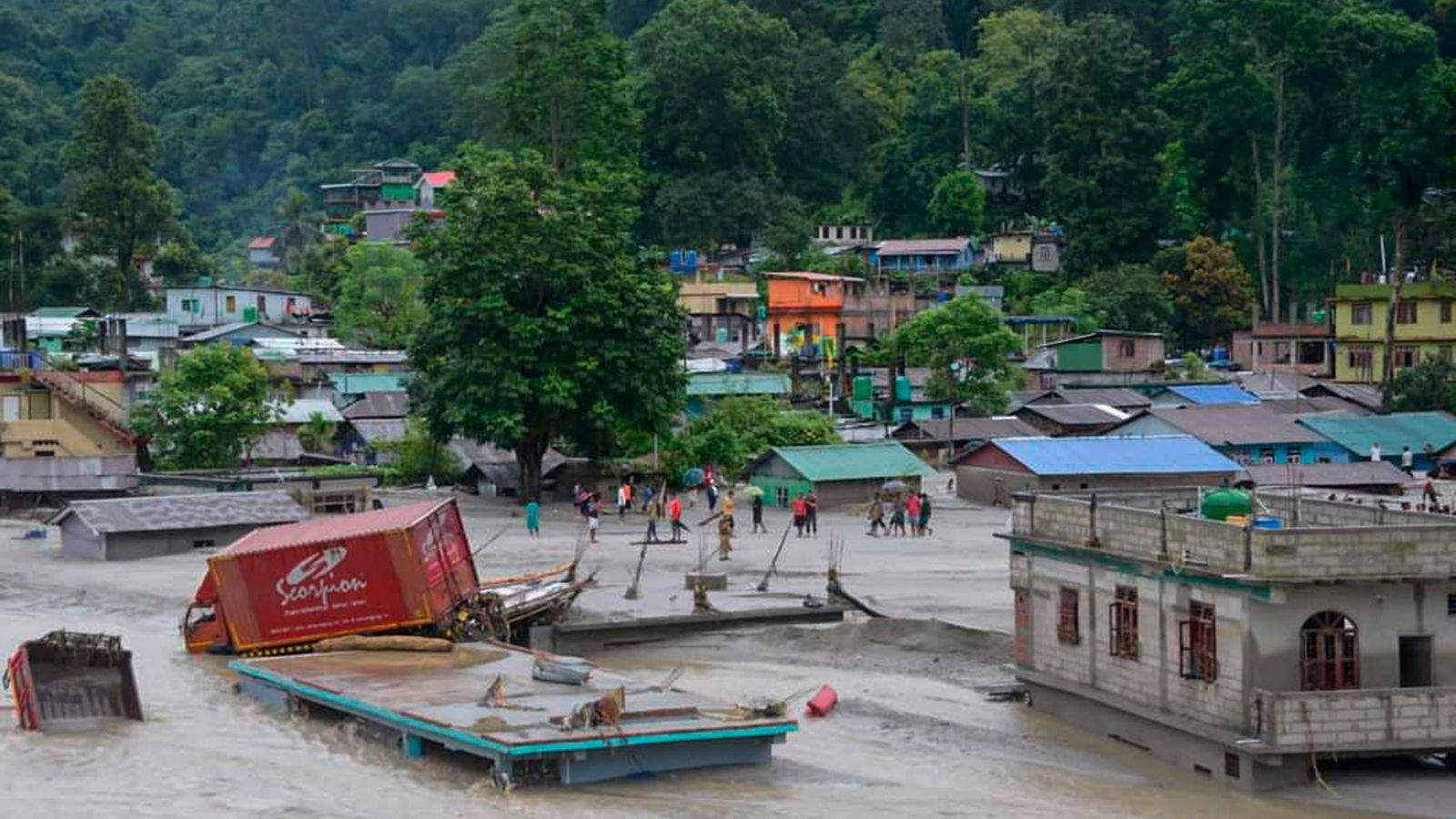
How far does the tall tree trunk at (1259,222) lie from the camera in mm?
77938

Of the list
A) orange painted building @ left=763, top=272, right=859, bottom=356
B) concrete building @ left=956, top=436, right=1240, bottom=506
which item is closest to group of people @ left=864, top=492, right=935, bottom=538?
concrete building @ left=956, top=436, right=1240, bottom=506

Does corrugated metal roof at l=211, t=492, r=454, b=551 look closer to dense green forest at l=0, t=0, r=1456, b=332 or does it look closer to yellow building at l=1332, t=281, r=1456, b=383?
yellow building at l=1332, t=281, r=1456, b=383

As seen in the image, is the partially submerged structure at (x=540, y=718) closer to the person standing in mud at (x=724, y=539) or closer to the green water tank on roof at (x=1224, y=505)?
the green water tank on roof at (x=1224, y=505)

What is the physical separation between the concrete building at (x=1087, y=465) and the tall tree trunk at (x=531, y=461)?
9.95m

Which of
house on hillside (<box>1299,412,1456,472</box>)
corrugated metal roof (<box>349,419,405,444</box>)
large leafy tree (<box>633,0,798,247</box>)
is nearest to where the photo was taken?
house on hillside (<box>1299,412,1456,472</box>)

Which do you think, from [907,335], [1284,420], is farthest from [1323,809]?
[907,335]

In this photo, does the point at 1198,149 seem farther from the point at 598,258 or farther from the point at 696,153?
the point at 598,258

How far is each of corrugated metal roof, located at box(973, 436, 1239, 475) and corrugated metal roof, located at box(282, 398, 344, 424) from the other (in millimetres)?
19186

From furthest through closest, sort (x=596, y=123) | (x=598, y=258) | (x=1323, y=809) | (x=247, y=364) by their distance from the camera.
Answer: (x=596, y=123) → (x=247, y=364) → (x=598, y=258) → (x=1323, y=809)

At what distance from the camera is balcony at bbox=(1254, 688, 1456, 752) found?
21.0 metres

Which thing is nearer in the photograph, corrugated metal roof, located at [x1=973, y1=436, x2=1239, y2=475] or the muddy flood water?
the muddy flood water

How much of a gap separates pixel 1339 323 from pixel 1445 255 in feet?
13.3

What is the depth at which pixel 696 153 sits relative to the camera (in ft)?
291

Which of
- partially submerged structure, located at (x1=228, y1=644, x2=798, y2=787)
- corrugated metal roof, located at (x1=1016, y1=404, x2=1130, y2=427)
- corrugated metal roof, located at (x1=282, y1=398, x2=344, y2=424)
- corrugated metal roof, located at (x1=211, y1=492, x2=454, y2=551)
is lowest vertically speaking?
partially submerged structure, located at (x1=228, y1=644, x2=798, y2=787)
